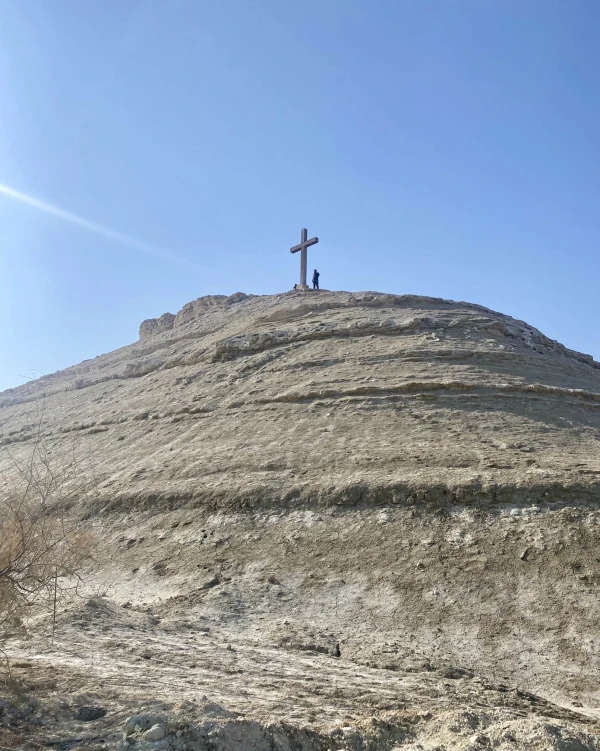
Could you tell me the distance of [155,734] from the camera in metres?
4.00

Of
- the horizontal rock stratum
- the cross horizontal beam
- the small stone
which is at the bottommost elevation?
the small stone

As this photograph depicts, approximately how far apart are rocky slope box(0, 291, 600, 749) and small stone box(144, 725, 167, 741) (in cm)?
87

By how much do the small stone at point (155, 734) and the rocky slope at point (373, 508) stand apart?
2.85ft

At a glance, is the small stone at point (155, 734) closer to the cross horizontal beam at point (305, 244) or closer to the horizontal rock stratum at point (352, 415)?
the horizontal rock stratum at point (352, 415)

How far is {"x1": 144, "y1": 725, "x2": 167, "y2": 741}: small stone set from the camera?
13.1 feet

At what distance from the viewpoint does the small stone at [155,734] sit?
398 cm

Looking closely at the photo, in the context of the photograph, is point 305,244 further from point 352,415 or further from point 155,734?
point 155,734

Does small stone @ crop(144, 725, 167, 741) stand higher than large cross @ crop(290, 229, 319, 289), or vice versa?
large cross @ crop(290, 229, 319, 289)

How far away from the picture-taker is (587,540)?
28.5 ft

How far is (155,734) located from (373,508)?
6865 mm

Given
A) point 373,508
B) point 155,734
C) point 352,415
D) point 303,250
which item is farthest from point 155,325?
point 155,734

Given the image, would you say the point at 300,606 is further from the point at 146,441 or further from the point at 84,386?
the point at 84,386

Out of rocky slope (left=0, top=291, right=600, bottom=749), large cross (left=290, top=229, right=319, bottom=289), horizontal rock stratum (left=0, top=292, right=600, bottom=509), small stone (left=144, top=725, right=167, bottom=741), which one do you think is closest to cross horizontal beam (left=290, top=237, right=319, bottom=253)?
large cross (left=290, top=229, right=319, bottom=289)

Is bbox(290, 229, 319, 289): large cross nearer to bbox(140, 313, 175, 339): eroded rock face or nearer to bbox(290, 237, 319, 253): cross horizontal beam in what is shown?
bbox(290, 237, 319, 253): cross horizontal beam
